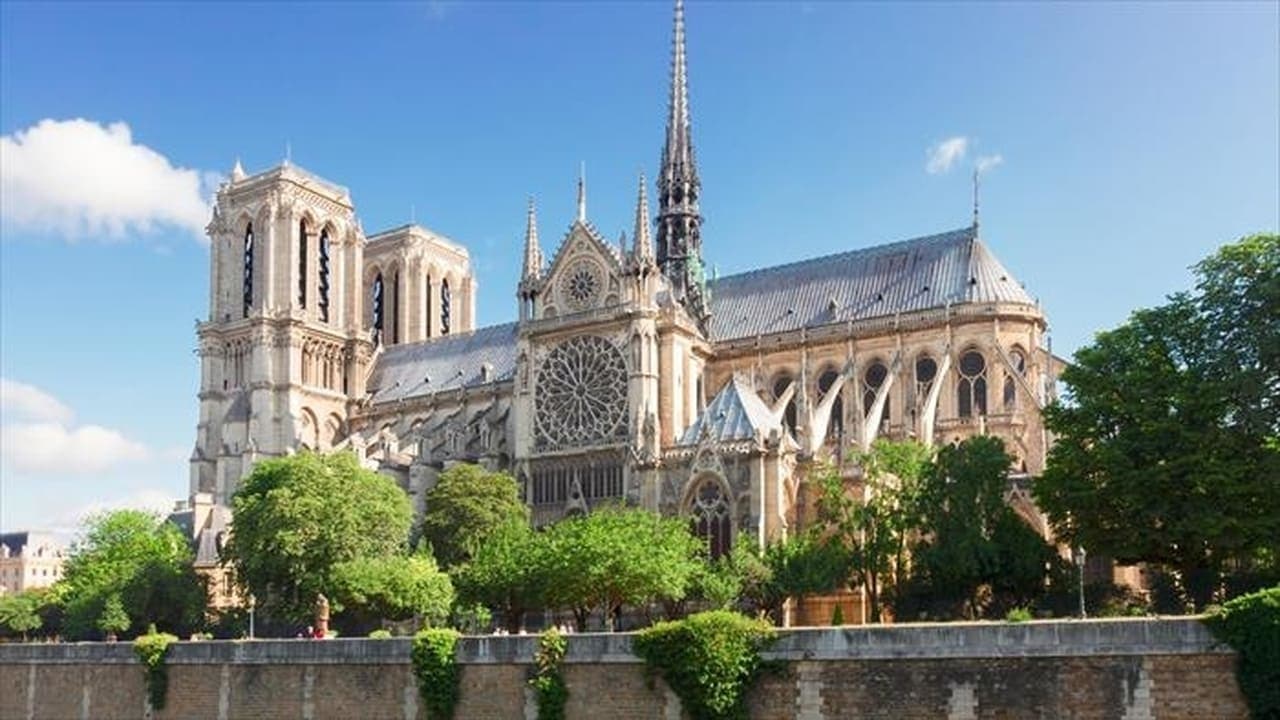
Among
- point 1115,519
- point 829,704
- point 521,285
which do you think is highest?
→ point 521,285

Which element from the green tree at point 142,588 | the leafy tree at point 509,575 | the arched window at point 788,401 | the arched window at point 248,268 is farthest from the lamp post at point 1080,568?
the arched window at point 248,268

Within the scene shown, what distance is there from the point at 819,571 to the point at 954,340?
20.2 m

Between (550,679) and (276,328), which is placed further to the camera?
(276,328)

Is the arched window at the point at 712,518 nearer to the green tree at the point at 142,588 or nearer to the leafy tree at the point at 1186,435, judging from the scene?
the leafy tree at the point at 1186,435

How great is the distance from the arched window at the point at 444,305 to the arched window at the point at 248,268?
1656cm

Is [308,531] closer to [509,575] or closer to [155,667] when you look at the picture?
[509,575]

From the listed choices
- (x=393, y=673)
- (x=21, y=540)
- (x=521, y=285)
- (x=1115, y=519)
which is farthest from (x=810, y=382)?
(x=21, y=540)

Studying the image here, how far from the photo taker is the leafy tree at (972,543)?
42.0 metres

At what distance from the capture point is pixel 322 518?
53.0m

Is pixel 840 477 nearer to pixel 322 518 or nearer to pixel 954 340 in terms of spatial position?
pixel 954 340

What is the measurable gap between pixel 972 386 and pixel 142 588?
37733mm

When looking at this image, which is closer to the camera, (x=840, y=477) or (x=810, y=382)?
(x=840, y=477)

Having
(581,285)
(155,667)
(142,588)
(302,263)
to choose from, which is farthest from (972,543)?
(302,263)

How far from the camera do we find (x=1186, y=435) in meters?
37.0
